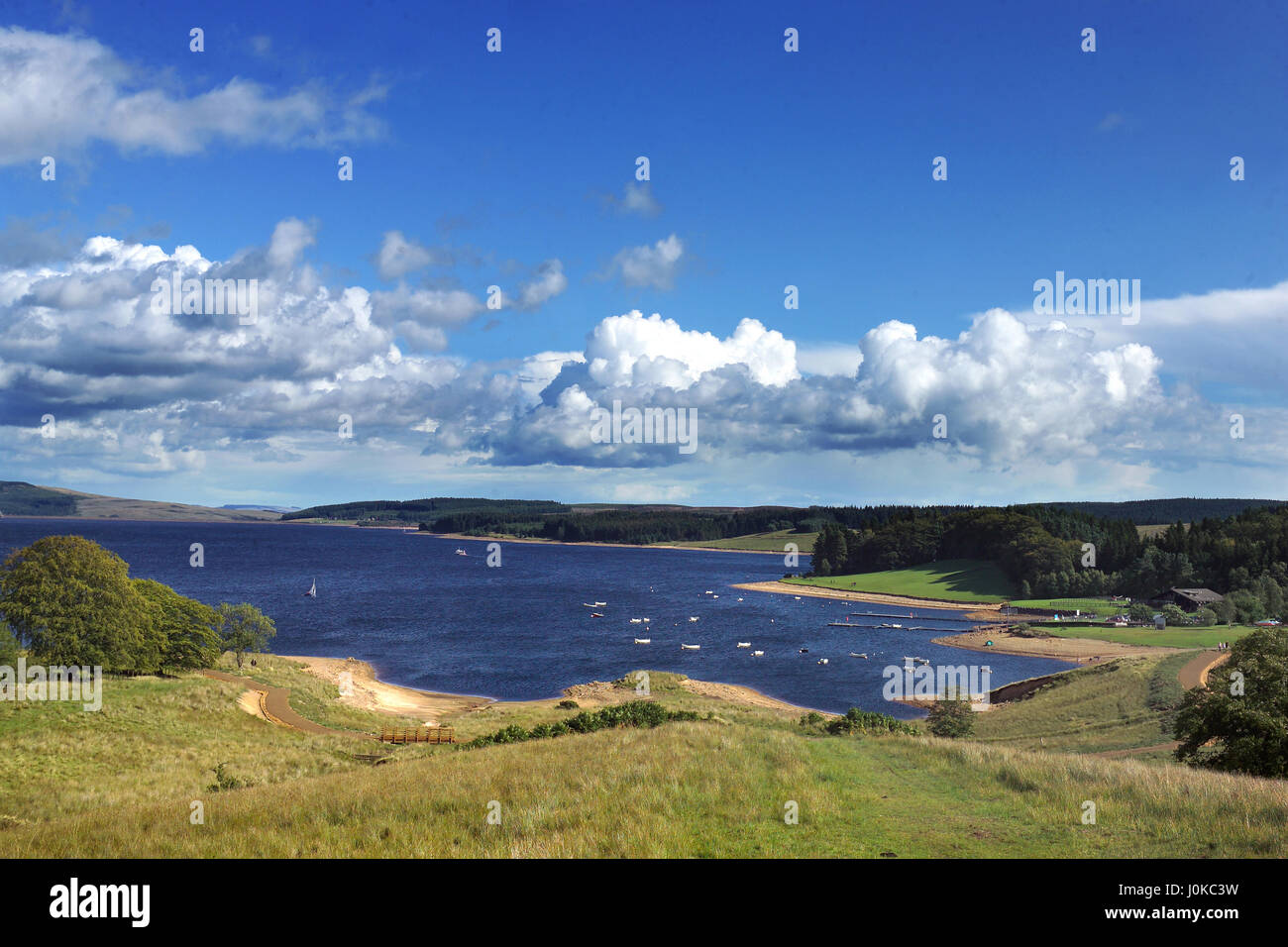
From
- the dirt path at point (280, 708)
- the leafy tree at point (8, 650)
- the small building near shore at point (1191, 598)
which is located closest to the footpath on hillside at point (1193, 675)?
the dirt path at point (280, 708)

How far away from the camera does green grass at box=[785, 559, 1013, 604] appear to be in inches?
6206

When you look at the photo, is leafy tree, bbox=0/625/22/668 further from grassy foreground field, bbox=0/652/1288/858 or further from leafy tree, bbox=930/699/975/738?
leafy tree, bbox=930/699/975/738

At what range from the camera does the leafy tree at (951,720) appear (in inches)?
1713

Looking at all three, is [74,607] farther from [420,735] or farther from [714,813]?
[714,813]

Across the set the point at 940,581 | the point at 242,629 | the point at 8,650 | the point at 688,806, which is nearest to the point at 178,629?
the point at 242,629

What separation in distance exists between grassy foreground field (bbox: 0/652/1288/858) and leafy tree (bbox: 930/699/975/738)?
578 inches

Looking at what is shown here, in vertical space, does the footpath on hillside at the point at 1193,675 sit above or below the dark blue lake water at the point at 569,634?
above

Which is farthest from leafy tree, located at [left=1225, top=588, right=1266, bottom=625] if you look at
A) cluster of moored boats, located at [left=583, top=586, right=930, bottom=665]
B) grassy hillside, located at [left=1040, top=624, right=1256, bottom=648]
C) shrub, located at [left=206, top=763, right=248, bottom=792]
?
shrub, located at [left=206, top=763, right=248, bottom=792]

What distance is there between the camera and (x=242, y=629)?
63.7 m

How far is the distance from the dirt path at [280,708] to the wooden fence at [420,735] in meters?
1.35

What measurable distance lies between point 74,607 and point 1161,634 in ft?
369

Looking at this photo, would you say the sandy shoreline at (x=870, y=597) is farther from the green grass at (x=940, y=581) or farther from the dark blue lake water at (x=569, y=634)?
the dark blue lake water at (x=569, y=634)
